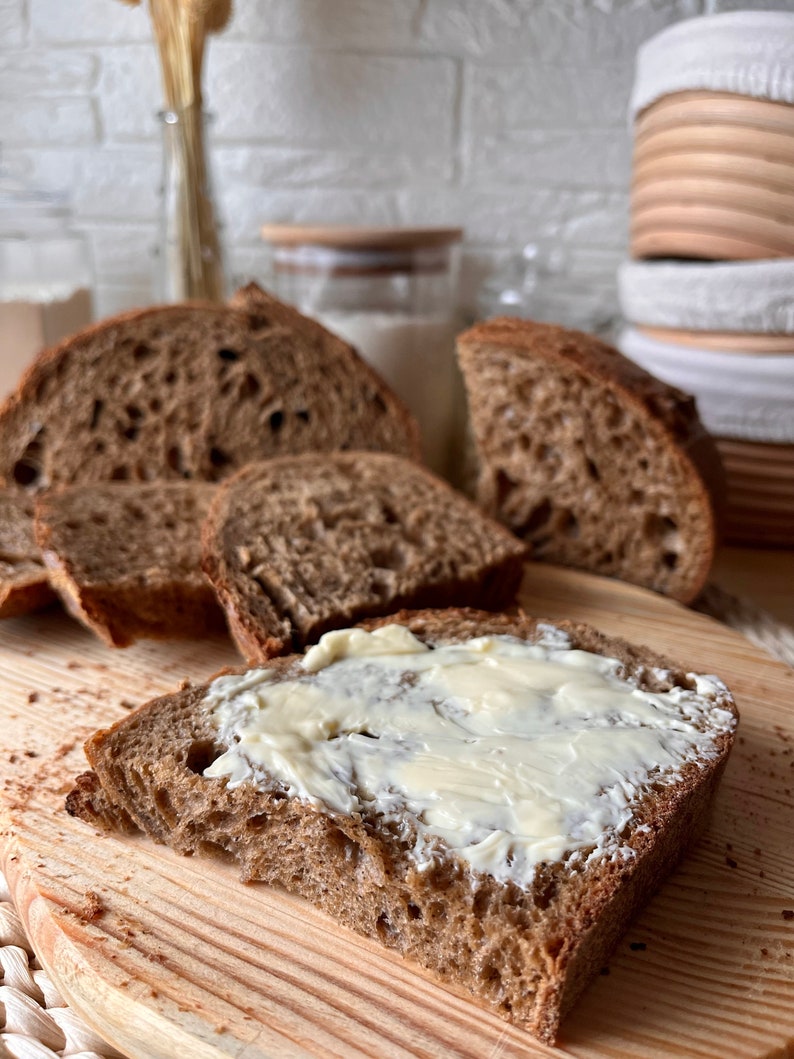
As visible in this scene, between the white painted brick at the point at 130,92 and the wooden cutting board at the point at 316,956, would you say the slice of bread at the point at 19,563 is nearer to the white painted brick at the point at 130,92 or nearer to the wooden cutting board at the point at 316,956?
the wooden cutting board at the point at 316,956

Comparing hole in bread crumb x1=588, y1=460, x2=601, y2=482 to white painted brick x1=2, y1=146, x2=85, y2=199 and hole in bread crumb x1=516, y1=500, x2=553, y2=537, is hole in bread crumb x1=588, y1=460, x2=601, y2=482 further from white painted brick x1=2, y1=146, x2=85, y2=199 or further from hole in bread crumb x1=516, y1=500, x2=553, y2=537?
white painted brick x1=2, y1=146, x2=85, y2=199

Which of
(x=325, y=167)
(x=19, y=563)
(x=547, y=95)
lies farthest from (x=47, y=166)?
(x=19, y=563)

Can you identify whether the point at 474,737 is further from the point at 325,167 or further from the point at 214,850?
the point at 325,167

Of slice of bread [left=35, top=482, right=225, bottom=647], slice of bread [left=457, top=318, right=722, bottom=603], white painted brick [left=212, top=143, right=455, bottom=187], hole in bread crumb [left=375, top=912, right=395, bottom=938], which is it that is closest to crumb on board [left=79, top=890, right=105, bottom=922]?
hole in bread crumb [left=375, top=912, right=395, bottom=938]

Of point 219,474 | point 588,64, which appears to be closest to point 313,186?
point 588,64

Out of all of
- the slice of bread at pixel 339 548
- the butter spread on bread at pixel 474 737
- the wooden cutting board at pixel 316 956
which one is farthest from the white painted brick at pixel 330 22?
the wooden cutting board at pixel 316 956
